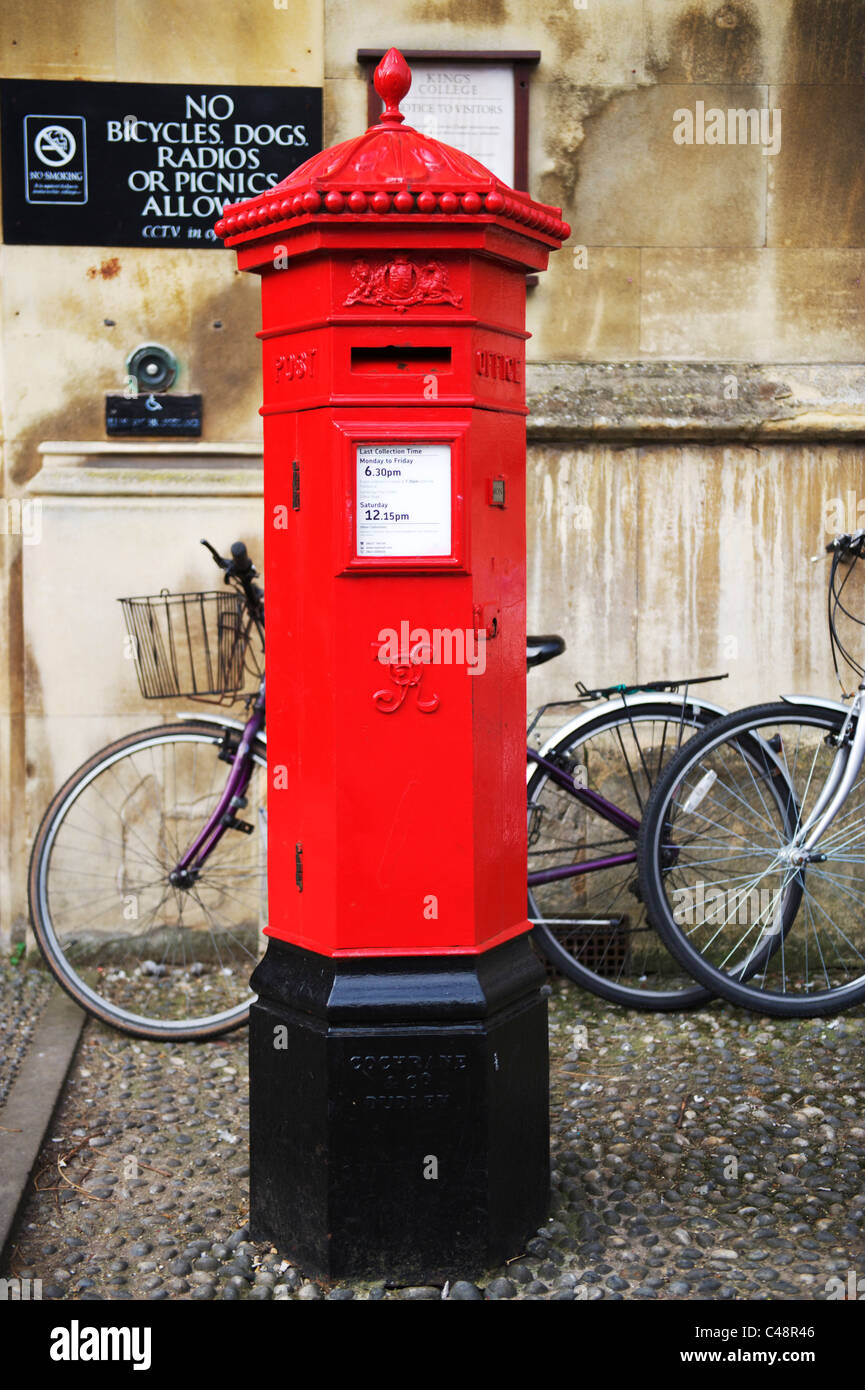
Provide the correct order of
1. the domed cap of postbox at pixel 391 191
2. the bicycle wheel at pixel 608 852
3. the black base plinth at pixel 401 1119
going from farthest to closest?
the bicycle wheel at pixel 608 852 → the black base plinth at pixel 401 1119 → the domed cap of postbox at pixel 391 191

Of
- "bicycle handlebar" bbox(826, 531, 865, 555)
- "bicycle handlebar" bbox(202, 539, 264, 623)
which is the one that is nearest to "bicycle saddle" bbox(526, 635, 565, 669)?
"bicycle handlebar" bbox(202, 539, 264, 623)

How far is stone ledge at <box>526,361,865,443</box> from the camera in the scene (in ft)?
17.0

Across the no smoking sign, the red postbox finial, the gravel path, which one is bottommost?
the gravel path

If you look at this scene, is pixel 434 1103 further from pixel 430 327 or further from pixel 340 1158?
pixel 430 327

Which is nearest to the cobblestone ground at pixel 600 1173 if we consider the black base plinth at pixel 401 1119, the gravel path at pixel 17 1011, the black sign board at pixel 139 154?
the black base plinth at pixel 401 1119

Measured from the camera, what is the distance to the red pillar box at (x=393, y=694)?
301cm

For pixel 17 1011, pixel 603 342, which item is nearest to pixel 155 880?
pixel 17 1011

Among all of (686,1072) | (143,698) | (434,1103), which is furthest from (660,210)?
(434,1103)

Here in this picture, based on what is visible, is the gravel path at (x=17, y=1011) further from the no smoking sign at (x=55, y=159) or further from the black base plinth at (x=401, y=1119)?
the no smoking sign at (x=55, y=159)

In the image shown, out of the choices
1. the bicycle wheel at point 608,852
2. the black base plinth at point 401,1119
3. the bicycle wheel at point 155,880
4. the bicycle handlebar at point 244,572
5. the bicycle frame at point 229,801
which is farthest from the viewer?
the bicycle wheel at point 155,880

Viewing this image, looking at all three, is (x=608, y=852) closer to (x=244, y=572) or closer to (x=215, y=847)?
(x=215, y=847)

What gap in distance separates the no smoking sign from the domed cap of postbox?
229 centimetres

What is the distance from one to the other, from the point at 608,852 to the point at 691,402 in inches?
69.6

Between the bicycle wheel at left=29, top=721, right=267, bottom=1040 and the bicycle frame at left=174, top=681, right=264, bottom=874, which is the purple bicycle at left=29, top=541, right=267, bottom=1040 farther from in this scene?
the bicycle frame at left=174, top=681, right=264, bottom=874
